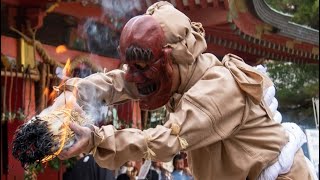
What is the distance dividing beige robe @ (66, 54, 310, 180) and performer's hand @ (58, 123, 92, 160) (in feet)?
0.08

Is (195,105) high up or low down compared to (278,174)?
up

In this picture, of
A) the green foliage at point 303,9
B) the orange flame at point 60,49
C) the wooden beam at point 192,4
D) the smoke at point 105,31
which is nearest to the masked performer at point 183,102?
the smoke at point 105,31

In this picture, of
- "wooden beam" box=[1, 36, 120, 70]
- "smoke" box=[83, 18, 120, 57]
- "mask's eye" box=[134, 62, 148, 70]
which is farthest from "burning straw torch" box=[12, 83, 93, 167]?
"smoke" box=[83, 18, 120, 57]

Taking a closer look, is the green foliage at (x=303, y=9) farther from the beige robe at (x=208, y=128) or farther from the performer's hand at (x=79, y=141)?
the performer's hand at (x=79, y=141)

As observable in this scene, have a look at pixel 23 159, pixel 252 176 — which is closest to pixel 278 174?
pixel 252 176

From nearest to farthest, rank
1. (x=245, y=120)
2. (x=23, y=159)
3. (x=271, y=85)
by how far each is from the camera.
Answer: (x=23, y=159)
(x=245, y=120)
(x=271, y=85)

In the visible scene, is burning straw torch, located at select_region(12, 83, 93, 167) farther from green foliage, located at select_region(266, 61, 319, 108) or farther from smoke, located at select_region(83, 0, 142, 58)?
green foliage, located at select_region(266, 61, 319, 108)

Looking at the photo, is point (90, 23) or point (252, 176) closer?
point (252, 176)

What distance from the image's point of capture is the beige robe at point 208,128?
205 cm

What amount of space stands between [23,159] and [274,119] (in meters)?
1.27

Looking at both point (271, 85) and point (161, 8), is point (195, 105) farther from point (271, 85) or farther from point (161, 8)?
point (271, 85)

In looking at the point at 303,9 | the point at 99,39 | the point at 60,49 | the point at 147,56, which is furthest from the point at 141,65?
the point at 303,9

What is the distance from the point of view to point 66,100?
2.24 metres

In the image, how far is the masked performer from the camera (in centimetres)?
205
